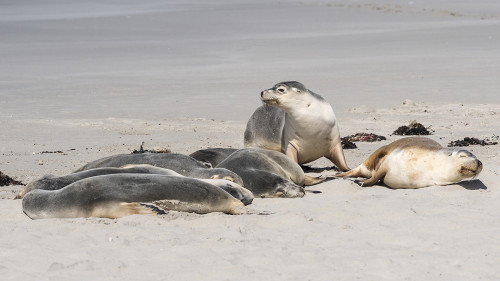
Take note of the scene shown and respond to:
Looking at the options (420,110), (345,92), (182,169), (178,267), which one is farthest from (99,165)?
(345,92)

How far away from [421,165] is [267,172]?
127cm

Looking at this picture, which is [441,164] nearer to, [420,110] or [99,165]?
[99,165]

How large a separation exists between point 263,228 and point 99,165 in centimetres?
255

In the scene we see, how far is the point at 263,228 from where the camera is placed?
6.00 meters

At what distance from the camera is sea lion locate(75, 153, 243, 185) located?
7.27 metres

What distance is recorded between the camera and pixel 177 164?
302 inches

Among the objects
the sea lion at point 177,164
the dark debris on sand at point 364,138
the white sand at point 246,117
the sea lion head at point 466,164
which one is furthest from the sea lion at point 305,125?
the dark debris on sand at point 364,138

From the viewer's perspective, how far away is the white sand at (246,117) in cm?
527

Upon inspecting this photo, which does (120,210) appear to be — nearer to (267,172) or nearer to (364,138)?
(267,172)

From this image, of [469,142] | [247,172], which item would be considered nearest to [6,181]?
[247,172]

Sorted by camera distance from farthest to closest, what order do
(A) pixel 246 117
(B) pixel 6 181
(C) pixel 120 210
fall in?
1. (A) pixel 246 117
2. (B) pixel 6 181
3. (C) pixel 120 210

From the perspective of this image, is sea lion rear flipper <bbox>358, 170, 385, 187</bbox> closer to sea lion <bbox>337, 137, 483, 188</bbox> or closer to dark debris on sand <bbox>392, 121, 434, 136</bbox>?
sea lion <bbox>337, 137, 483, 188</bbox>

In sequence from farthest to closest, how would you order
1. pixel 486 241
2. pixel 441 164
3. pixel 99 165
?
pixel 99 165 < pixel 441 164 < pixel 486 241

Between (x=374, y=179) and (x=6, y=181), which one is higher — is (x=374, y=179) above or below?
above
